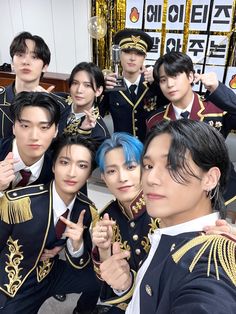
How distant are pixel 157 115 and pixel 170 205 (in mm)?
1407

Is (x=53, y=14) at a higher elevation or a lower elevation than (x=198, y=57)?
higher

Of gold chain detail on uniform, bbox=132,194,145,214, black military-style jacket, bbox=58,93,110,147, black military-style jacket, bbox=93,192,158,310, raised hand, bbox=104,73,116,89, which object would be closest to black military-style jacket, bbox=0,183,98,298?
black military-style jacket, bbox=93,192,158,310

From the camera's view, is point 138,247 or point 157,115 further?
point 157,115

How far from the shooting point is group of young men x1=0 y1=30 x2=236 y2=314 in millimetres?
731

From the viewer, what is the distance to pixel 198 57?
3.98 meters

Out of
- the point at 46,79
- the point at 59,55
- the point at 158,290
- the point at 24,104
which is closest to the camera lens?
the point at 158,290

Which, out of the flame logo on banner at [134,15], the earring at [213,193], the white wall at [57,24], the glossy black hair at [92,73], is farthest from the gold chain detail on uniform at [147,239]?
the white wall at [57,24]

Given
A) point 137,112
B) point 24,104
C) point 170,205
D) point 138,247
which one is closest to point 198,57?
point 137,112

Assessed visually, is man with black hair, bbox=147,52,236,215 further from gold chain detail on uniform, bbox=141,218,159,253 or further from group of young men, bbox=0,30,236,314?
gold chain detail on uniform, bbox=141,218,159,253

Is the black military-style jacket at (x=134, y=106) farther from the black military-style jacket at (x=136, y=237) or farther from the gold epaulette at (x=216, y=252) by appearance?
the gold epaulette at (x=216, y=252)

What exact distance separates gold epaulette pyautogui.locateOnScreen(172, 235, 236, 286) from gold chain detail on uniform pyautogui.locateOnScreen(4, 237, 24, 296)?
997 millimetres

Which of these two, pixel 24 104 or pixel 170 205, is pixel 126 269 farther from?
pixel 24 104

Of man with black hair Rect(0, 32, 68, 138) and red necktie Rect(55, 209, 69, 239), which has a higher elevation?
man with black hair Rect(0, 32, 68, 138)

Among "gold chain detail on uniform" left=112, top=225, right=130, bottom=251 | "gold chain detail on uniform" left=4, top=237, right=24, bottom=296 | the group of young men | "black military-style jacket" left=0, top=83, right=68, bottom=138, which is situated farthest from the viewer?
"black military-style jacket" left=0, top=83, right=68, bottom=138
